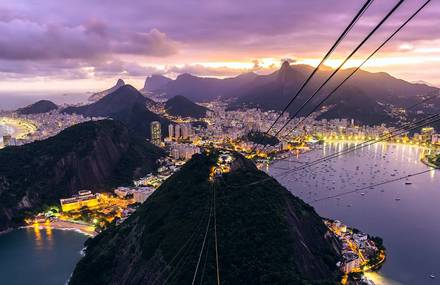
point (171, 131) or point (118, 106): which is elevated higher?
point (118, 106)

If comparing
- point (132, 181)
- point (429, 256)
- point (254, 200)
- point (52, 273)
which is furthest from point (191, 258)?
point (132, 181)

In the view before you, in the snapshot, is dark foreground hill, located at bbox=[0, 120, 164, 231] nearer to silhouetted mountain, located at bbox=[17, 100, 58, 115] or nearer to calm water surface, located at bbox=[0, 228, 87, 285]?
calm water surface, located at bbox=[0, 228, 87, 285]

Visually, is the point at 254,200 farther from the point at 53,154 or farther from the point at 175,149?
the point at 175,149

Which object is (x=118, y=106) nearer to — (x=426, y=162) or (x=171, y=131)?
(x=171, y=131)

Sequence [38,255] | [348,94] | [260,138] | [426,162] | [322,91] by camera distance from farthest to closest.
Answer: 1. [322,91]
2. [348,94]
3. [260,138]
4. [426,162]
5. [38,255]

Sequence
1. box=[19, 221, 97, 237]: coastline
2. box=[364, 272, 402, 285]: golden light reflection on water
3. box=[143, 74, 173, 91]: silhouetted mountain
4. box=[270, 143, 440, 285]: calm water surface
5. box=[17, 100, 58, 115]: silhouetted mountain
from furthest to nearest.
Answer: box=[143, 74, 173, 91]: silhouetted mountain, box=[17, 100, 58, 115]: silhouetted mountain, box=[19, 221, 97, 237]: coastline, box=[270, 143, 440, 285]: calm water surface, box=[364, 272, 402, 285]: golden light reflection on water

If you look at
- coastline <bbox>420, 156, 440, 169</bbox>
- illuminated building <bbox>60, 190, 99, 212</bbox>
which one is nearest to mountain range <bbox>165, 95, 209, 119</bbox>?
coastline <bbox>420, 156, 440, 169</bbox>

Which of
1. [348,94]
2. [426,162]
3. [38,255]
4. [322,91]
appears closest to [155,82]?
[322,91]
